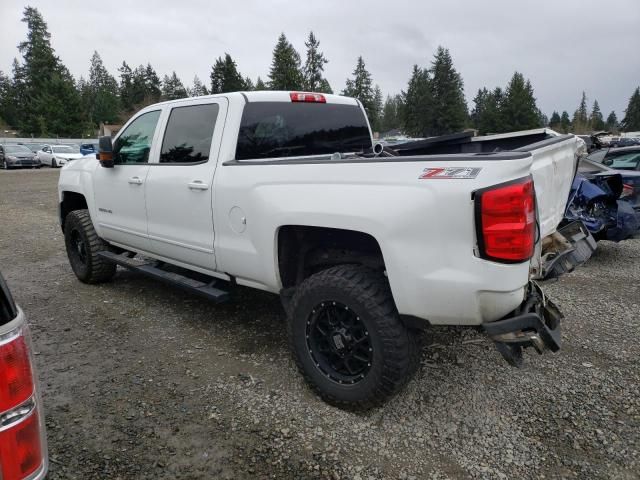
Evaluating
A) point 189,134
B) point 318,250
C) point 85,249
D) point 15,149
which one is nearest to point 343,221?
point 318,250

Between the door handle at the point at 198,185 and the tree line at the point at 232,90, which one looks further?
the tree line at the point at 232,90

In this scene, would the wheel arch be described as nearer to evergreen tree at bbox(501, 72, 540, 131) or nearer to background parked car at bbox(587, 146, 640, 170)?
background parked car at bbox(587, 146, 640, 170)

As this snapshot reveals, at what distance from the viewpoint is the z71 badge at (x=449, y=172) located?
2.20 metres

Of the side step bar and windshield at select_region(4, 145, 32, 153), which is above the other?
windshield at select_region(4, 145, 32, 153)

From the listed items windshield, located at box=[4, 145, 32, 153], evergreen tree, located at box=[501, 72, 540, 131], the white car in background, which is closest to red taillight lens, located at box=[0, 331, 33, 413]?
the white car in background

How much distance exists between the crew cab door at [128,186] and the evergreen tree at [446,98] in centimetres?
7594

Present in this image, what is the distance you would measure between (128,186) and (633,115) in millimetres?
113151

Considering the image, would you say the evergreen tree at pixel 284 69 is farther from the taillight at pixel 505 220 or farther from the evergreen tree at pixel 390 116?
the taillight at pixel 505 220

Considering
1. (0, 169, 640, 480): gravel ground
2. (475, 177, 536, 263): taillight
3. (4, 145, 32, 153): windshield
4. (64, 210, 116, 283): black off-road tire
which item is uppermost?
(475, 177, 536, 263): taillight

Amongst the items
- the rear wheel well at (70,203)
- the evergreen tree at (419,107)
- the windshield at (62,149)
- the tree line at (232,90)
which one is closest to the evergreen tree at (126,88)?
the tree line at (232,90)

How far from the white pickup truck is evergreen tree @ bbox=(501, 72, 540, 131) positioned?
2912 inches

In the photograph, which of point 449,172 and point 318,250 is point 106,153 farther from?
point 449,172

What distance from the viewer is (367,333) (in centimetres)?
265

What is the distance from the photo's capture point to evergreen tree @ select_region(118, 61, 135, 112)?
85.4 meters
